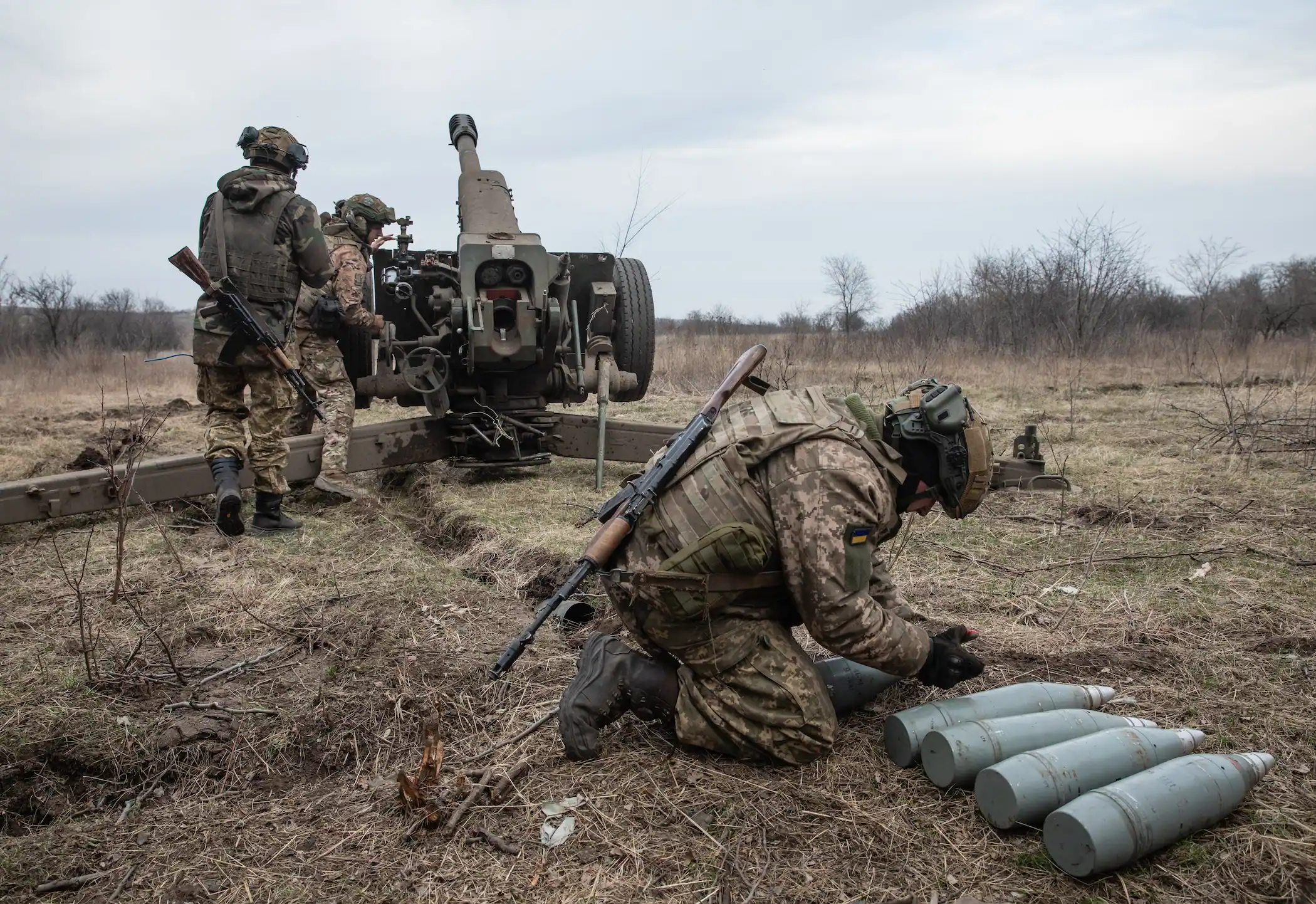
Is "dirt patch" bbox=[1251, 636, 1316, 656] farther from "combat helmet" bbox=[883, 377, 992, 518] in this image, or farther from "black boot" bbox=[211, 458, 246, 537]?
"black boot" bbox=[211, 458, 246, 537]

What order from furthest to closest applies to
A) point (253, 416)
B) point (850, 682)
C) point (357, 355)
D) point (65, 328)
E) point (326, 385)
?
point (65, 328) → point (357, 355) → point (326, 385) → point (253, 416) → point (850, 682)

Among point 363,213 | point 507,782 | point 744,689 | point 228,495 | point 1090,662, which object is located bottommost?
point 507,782

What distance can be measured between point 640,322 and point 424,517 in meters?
2.54

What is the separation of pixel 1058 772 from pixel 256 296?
466cm

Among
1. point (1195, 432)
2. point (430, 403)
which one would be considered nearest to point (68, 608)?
point (430, 403)

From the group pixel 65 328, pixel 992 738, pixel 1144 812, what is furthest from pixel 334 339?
pixel 65 328

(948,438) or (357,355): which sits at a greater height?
(357,355)

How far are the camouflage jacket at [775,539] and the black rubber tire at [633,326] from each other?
5.00m

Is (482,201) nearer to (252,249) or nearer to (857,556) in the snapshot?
(252,249)

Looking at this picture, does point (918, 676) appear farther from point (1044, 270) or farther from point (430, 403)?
point (1044, 270)

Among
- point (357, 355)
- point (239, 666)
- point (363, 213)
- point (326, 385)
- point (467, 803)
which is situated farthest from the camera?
point (357, 355)

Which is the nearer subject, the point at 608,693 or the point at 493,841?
the point at 493,841

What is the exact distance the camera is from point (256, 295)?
542 cm

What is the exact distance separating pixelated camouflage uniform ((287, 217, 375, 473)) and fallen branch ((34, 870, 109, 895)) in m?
4.28
